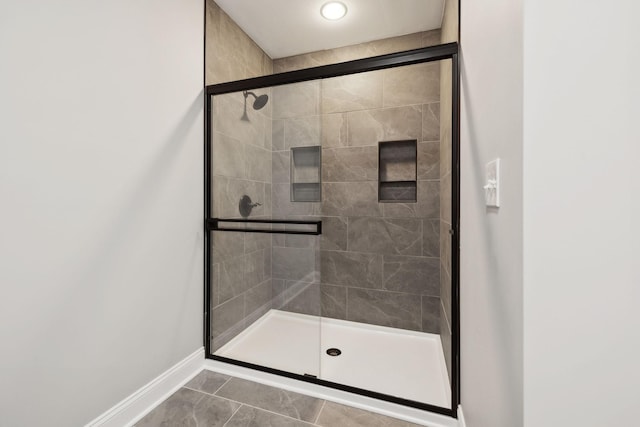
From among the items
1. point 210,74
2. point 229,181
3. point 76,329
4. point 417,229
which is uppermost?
point 210,74

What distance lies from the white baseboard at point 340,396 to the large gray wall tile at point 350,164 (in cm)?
157

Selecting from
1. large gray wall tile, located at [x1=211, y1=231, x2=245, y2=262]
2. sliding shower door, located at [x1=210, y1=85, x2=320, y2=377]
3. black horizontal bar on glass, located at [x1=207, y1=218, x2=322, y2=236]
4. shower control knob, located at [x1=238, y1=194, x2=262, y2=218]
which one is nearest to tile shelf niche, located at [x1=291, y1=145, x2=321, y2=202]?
sliding shower door, located at [x1=210, y1=85, x2=320, y2=377]

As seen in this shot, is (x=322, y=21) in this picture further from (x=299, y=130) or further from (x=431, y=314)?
(x=431, y=314)

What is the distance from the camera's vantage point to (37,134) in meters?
1.02

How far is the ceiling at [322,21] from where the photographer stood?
1934mm

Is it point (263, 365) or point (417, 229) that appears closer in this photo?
point (263, 365)

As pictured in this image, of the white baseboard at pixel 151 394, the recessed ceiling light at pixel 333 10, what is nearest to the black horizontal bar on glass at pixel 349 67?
the recessed ceiling light at pixel 333 10

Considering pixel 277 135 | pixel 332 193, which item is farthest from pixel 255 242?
pixel 332 193

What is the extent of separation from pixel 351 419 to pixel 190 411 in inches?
32.2

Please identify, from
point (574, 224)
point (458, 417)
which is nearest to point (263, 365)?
point (458, 417)

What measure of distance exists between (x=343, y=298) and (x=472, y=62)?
6.58ft

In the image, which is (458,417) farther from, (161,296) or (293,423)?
(161,296)

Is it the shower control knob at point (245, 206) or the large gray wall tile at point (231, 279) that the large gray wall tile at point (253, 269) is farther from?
the shower control knob at point (245, 206)

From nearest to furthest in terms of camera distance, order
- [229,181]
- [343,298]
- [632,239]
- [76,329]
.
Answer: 1. [632,239]
2. [76,329]
3. [229,181]
4. [343,298]
